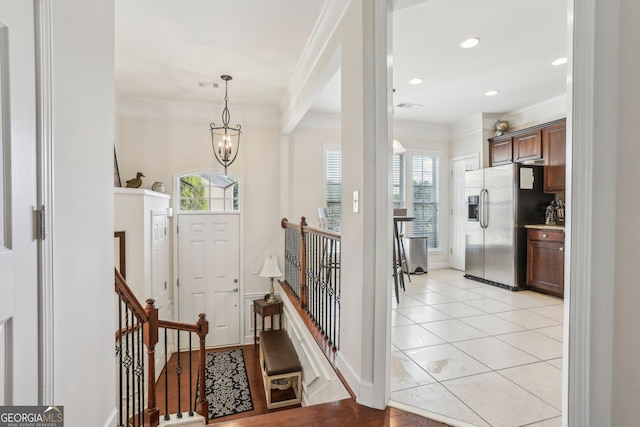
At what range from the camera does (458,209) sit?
19.6 feet

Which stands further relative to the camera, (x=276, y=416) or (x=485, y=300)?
(x=485, y=300)

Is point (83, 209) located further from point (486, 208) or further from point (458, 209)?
point (458, 209)

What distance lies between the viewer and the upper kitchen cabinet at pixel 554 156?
421 cm

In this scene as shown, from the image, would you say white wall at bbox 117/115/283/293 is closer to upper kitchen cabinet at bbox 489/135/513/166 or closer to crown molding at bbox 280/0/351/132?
crown molding at bbox 280/0/351/132

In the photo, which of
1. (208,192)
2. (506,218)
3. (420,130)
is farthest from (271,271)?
(420,130)

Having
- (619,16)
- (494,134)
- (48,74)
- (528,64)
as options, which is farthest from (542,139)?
(48,74)

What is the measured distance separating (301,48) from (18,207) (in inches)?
116

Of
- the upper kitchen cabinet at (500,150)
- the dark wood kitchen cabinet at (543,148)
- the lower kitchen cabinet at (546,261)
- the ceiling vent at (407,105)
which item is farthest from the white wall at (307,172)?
the lower kitchen cabinet at (546,261)

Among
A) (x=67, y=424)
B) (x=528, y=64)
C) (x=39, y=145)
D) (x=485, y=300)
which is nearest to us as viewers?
(x=39, y=145)

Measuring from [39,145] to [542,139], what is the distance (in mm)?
5502

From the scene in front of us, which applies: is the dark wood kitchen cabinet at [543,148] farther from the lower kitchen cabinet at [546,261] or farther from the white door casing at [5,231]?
the white door casing at [5,231]

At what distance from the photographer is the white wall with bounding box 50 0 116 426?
1.03 metres

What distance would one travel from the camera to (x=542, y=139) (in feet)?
14.6

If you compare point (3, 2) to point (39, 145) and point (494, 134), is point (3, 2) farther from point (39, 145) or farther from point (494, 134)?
point (494, 134)
